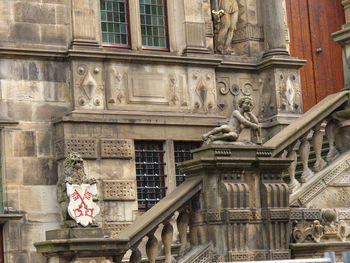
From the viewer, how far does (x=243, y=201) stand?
14.0 m

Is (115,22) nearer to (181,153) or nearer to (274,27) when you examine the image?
(181,153)

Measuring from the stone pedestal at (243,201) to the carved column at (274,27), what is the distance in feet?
23.3

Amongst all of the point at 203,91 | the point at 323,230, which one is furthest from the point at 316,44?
the point at 323,230

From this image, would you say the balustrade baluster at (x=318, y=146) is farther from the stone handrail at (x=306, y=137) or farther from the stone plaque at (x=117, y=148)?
the stone plaque at (x=117, y=148)

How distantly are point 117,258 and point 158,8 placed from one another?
26.1ft

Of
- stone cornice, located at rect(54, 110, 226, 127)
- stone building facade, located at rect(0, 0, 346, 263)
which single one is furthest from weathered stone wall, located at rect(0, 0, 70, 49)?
stone cornice, located at rect(54, 110, 226, 127)

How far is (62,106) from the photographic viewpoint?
18.8m

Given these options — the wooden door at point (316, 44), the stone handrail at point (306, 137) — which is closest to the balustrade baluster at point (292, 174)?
the stone handrail at point (306, 137)

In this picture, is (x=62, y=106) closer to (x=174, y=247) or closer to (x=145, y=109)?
(x=145, y=109)

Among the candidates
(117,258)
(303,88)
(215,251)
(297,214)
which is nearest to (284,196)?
(297,214)

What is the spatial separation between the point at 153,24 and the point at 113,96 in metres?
2.00

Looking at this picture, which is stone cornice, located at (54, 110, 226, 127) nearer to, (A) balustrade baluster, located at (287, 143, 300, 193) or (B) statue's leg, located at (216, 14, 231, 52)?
(B) statue's leg, located at (216, 14, 231, 52)

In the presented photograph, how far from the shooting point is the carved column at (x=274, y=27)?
2111 cm

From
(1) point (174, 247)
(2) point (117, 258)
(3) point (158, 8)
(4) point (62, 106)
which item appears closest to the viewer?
(2) point (117, 258)
